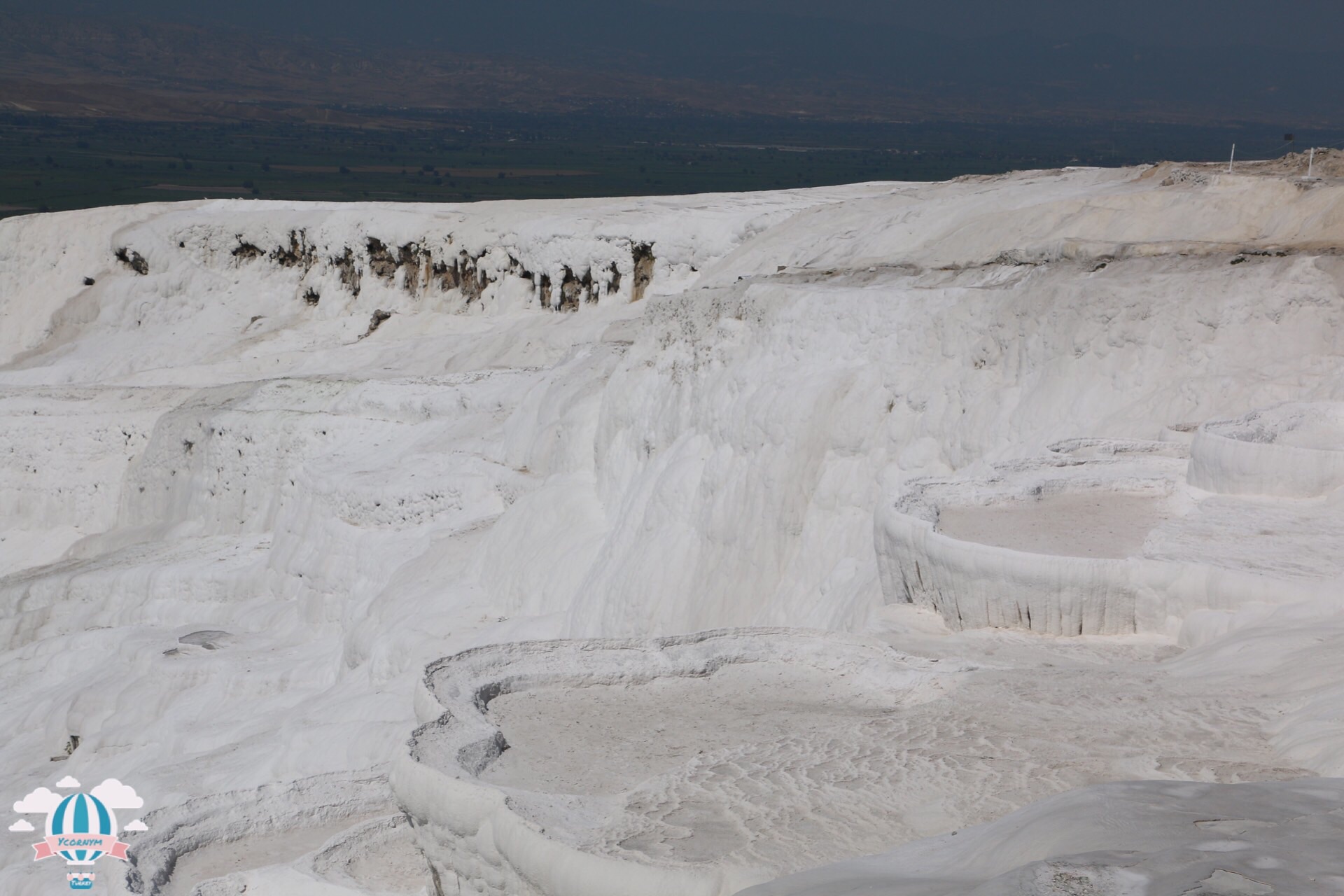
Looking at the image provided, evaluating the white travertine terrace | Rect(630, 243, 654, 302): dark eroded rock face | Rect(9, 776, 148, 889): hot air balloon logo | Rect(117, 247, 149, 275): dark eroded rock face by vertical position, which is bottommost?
Rect(9, 776, 148, 889): hot air balloon logo

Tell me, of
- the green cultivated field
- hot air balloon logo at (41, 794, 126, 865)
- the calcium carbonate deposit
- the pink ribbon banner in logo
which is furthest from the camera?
the green cultivated field

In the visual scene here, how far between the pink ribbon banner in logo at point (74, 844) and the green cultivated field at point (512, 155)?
53962 millimetres

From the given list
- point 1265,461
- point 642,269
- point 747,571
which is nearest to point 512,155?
point 642,269

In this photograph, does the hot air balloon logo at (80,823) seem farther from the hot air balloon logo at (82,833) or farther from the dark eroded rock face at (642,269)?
the dark eroded rock face at (642,269)

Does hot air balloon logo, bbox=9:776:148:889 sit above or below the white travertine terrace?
below

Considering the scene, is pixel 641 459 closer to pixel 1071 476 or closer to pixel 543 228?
pixel 1071 476

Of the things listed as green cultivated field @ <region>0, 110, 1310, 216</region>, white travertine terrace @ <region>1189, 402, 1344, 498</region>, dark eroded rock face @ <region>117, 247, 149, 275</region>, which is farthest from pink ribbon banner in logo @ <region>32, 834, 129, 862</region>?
green cultivated field @ <region>0, 110, 1310, 216</region>

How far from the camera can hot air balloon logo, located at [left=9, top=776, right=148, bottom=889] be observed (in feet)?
34.3

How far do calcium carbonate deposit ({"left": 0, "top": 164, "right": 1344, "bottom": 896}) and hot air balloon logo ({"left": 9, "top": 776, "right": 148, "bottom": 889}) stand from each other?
0.15 m

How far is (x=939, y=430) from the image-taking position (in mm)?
12719

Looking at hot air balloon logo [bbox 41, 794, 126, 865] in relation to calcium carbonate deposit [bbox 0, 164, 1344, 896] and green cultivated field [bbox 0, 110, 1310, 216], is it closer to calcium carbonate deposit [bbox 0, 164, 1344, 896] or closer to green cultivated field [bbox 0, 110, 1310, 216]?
calcium carbonate deposit [bbox 0, 164, 1344, 896]

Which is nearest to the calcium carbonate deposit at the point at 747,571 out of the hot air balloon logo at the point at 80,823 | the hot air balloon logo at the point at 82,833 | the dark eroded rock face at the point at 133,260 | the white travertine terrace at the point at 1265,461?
the white travertine terrace at the point at 1265,461

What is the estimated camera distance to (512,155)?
391 feet

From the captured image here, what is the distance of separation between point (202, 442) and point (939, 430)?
13566 millimetres
